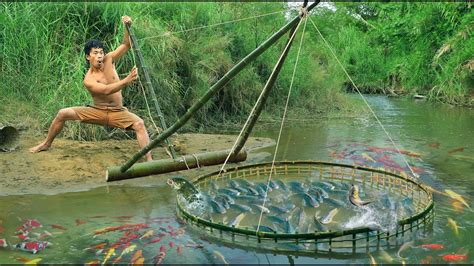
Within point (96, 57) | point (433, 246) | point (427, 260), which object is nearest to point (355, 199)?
point (433, 246)

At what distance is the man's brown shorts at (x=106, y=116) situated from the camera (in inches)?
265

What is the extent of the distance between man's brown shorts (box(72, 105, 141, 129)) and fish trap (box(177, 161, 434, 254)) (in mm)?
1359

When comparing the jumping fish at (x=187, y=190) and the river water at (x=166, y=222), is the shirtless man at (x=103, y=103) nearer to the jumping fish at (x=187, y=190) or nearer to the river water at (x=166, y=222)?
the river water at (x=166, y=222)

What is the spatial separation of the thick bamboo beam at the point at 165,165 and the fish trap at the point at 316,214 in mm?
206

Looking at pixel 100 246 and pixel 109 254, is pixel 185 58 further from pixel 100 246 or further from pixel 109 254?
pixel 109 254

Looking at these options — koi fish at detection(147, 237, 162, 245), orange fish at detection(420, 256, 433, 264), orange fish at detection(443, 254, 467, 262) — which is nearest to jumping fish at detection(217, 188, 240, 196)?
koi fish at detection(147, 237, 162, 245)

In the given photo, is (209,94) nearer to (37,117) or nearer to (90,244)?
(90,244)

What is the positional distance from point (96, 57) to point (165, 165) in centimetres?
189

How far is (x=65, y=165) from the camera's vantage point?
22.5 ft

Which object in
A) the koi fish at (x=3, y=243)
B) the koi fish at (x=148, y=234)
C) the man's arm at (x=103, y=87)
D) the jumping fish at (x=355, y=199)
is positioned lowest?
the koi fish at (x=148, y=234)

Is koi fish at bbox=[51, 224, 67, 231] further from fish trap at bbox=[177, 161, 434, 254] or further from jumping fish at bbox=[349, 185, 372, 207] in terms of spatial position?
jumping fish at bbox=[349, 185, 372, 207]

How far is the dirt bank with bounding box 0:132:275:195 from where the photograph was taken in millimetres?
6297

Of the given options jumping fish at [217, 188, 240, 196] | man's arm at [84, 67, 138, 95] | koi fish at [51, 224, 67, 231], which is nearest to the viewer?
koi fish at [51, 224, 67, 231]

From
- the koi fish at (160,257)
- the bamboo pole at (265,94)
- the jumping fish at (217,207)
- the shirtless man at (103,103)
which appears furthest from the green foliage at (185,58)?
the koi fish at (160,257)
